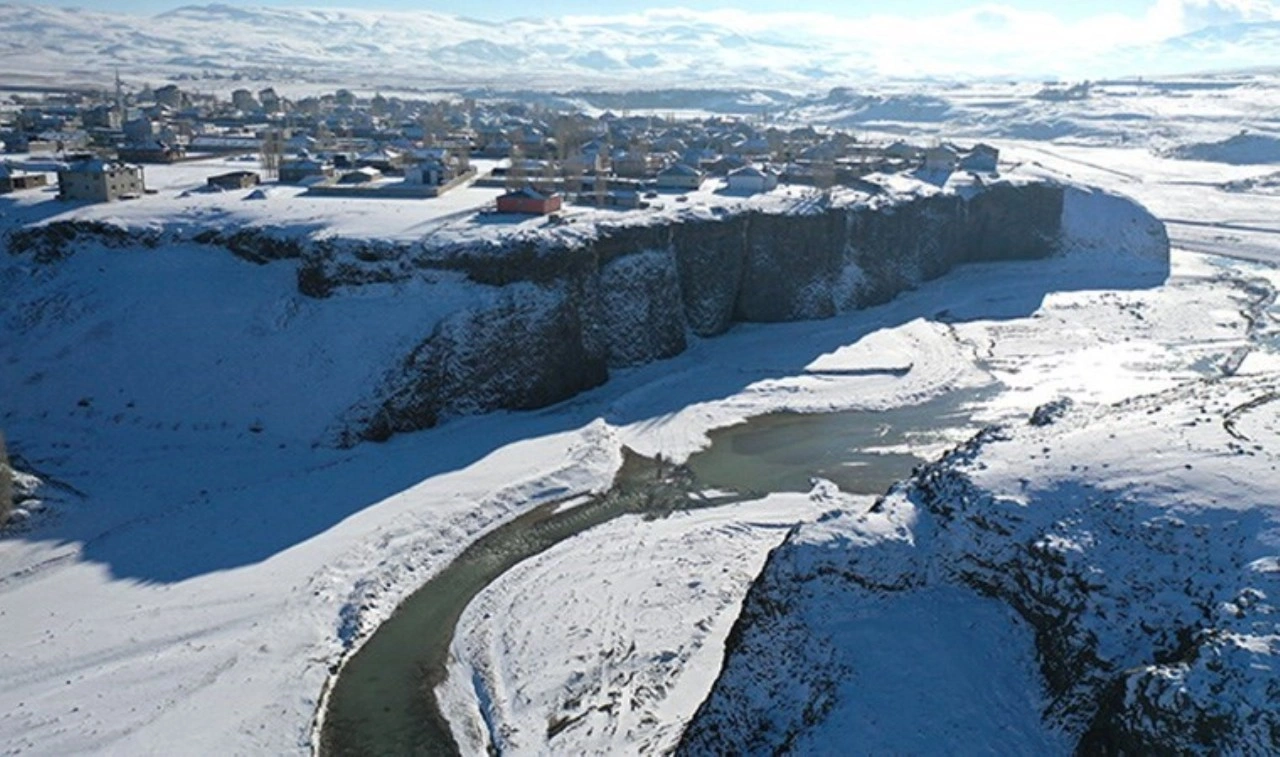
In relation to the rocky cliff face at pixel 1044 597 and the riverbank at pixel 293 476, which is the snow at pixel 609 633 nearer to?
the rocky cliff face at pixel 1044 597

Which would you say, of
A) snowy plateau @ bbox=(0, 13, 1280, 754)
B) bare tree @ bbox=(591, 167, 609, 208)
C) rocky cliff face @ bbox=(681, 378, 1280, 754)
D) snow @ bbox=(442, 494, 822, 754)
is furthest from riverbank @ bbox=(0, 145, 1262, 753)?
rocky cliff face @ bbox=(681, 378, 1280, 754)

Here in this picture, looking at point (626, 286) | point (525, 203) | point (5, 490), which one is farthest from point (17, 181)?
point (626, 286)

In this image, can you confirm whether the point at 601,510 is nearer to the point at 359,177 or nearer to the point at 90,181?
the point at 359,177

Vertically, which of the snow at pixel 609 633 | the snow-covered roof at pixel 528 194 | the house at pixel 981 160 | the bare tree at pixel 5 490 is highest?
the house at pixel 981 160

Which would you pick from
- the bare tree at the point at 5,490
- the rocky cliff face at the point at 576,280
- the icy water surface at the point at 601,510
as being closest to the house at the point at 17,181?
the rocky cliff face at the point at 576,280

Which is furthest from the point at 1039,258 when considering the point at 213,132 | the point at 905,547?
the point at 213,132

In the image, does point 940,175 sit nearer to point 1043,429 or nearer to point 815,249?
point 815,249

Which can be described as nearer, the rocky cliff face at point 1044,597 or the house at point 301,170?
the rocky cliff face at point 1044,597

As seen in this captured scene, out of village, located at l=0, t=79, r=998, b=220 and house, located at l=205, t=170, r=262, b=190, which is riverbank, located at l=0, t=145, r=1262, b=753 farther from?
house, located at l=205, t=170, r=262, b=190
